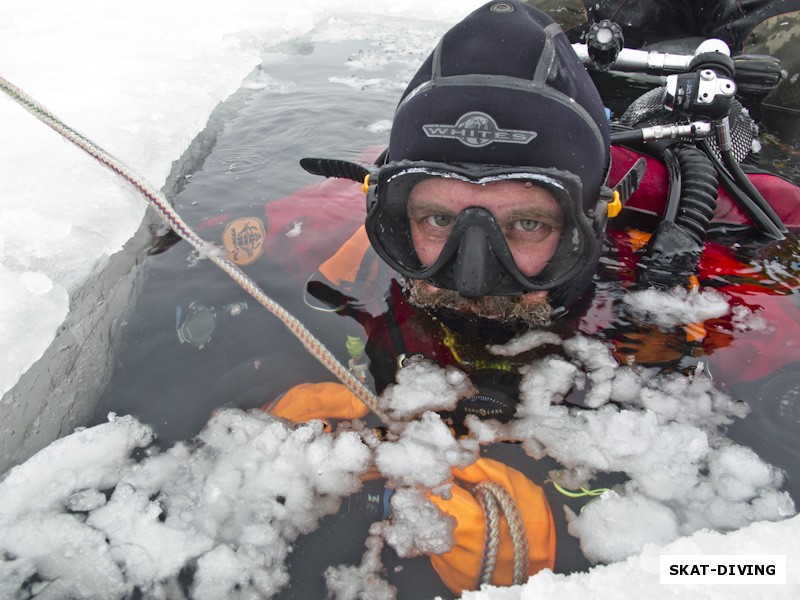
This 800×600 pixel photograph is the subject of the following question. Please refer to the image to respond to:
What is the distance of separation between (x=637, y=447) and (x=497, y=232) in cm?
85

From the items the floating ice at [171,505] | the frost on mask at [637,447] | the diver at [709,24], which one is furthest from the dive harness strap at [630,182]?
the diver at [709,24]

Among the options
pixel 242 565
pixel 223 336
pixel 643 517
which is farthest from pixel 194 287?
pixel 643 517

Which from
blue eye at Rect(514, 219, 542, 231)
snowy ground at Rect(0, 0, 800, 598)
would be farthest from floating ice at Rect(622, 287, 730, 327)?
blue eye at Rect(514, 219, 542, 231)

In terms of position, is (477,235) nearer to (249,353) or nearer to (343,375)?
(343,375)

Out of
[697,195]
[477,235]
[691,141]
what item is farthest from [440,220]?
[691,141]

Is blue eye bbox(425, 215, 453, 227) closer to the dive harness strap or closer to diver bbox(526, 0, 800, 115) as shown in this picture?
the dive harness strap

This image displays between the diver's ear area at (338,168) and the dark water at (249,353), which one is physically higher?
the diver's ear area at (338,168)

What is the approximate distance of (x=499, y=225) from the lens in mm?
1755

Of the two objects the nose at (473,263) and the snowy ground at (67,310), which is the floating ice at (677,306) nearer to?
the snowy ground at (67,310)

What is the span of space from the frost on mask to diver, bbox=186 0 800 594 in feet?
0.33

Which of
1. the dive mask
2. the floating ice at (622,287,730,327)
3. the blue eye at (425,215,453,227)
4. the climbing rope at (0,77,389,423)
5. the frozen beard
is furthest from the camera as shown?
the floating ice at (622,287,730,327)

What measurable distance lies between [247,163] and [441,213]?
2.68 metres

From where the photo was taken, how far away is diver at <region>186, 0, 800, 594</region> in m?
1.65

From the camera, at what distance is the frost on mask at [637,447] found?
1.46 meters
